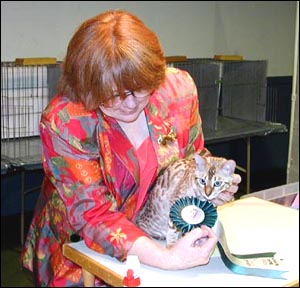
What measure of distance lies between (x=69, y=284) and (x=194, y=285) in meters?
0.38

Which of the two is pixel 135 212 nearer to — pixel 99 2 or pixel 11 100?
pixel 11 100

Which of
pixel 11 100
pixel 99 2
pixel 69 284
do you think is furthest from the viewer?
pixel 99 2

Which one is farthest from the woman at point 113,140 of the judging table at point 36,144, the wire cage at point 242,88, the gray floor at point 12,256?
the wire cage at point 242,88

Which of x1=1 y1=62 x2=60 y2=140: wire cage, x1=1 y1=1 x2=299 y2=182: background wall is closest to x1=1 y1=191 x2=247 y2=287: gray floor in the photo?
x1=1 y1=62 x2=60 y2=140: wire cage

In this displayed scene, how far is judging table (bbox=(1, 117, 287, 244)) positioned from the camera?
225 centimetres

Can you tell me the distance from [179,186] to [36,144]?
1543 mm

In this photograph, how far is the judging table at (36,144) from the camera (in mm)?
2246

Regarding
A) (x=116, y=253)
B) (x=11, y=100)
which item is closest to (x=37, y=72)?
(x=11, y=100)

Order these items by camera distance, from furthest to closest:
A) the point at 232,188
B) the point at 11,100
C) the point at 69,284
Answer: the point at 11,100
the point at 69,284
the point at 232,188

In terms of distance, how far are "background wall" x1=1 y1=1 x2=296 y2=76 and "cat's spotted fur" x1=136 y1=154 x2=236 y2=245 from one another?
169 cm

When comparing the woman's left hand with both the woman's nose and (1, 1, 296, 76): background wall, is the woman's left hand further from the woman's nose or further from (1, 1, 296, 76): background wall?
(1, 1, 296, 76): background wall

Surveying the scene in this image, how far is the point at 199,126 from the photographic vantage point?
1.29m

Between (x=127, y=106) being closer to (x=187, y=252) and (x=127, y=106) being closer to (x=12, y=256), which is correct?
(x=187, y=252)

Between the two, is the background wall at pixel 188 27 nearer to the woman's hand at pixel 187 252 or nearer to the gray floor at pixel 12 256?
the gray floor at pixel 12 256
